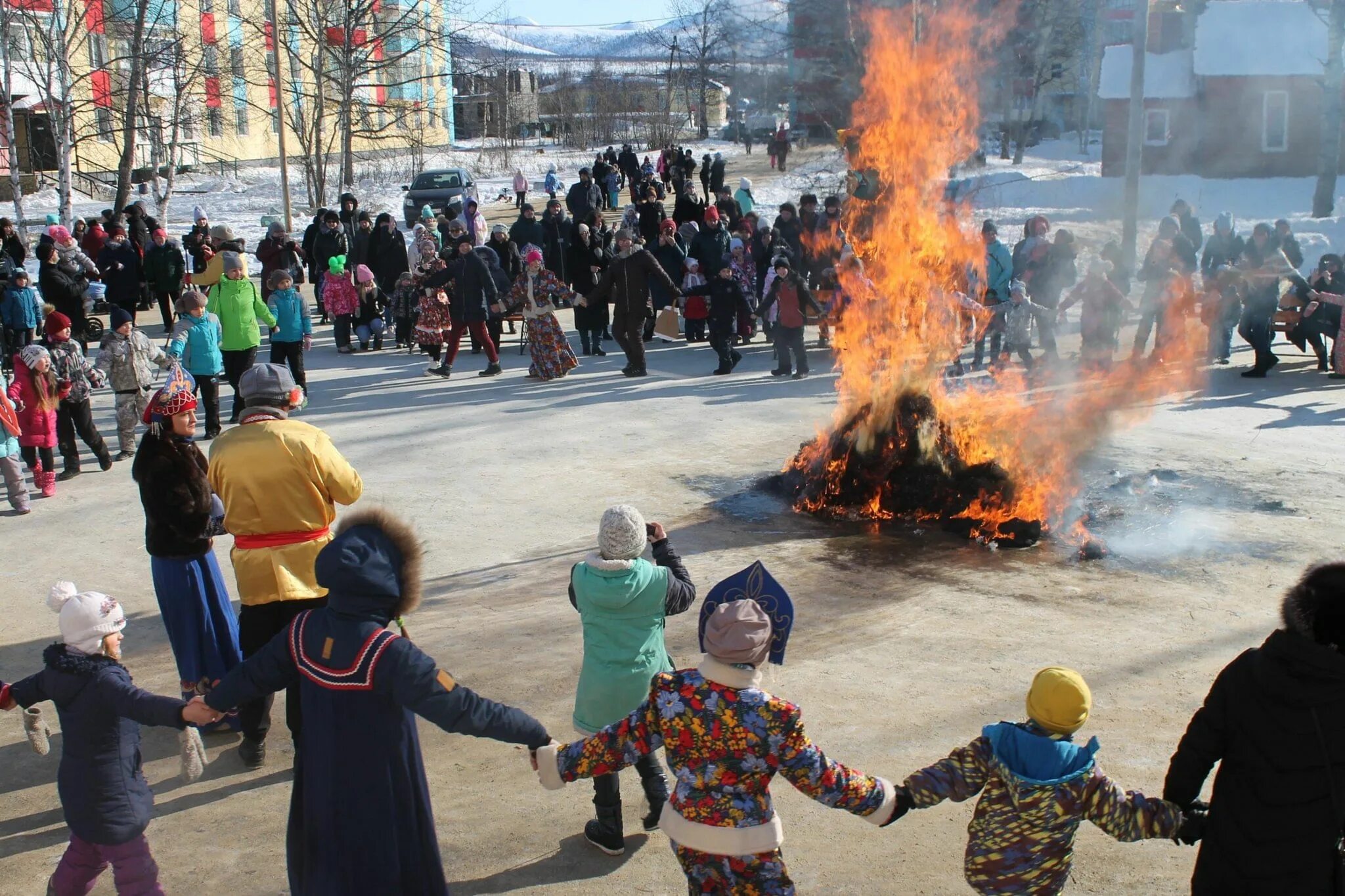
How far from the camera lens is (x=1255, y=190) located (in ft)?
110

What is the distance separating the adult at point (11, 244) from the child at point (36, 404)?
8361mm

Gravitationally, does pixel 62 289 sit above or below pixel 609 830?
above

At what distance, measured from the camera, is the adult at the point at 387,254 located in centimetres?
1738

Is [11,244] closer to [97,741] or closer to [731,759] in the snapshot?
[97,741]

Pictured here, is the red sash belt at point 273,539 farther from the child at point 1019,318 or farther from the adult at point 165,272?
the adult at point 165,272

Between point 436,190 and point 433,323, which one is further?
point 436,190

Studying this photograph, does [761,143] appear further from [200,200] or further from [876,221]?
[876,221]

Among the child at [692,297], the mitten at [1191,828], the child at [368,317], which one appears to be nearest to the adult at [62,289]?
the child at [368,317]

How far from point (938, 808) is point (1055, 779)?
6.09ft

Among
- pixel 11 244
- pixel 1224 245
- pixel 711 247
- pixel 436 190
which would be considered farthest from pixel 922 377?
pixel 436 190

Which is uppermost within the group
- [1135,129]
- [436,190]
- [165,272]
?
[1135,129]

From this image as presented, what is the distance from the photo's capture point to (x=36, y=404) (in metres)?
10.3

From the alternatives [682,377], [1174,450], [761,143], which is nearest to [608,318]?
[682,377]

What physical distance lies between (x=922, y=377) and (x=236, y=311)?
6470 mm
